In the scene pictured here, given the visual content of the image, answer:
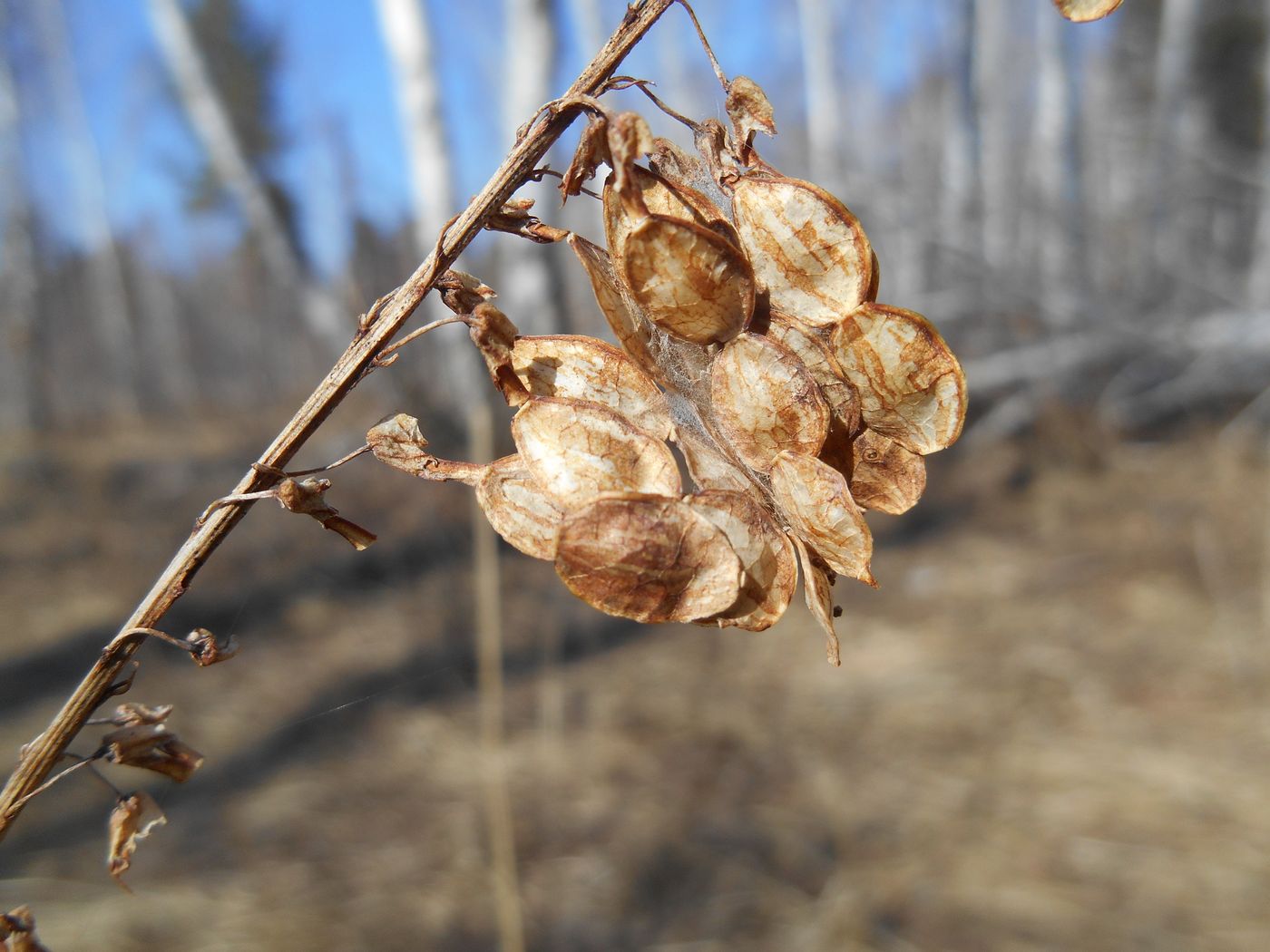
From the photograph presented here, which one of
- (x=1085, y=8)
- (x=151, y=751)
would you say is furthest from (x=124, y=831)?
(x=1085, y=8)

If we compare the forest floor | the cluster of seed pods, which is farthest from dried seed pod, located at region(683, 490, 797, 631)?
the forest floor

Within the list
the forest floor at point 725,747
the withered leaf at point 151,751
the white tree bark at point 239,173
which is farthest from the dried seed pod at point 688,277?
the white tree bark at point 239,173

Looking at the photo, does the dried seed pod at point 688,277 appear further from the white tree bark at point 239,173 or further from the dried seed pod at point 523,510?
the white tree bark at point 239,173

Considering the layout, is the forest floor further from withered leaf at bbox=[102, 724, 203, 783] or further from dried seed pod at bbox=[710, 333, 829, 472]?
dried seed pod at bbox=[710, 333, 829, 472]

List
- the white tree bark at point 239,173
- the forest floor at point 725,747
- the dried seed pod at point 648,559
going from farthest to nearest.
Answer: the white tree bark at point 239,173
the forest floor at point 725,747
the dried seed pod at point 648,559

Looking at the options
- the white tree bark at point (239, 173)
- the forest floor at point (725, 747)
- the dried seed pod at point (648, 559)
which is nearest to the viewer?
the dried seed pod at point (648, 559)

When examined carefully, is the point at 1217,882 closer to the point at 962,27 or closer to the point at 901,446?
the point at 901,446

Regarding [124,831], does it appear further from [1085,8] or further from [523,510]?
[1085,8]

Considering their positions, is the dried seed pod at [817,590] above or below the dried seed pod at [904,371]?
below
